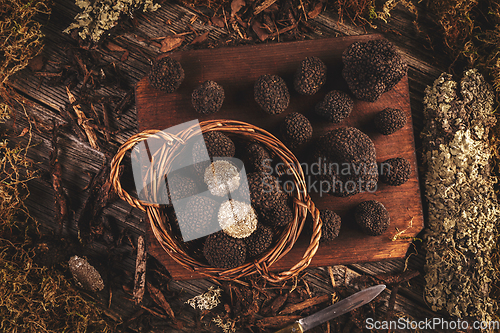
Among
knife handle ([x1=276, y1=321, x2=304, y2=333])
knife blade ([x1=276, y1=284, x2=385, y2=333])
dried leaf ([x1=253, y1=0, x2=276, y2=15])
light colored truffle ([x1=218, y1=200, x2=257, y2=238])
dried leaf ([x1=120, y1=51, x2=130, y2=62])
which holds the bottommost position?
knife handle ([x1=276, y1=321, x2=304, y2=333])

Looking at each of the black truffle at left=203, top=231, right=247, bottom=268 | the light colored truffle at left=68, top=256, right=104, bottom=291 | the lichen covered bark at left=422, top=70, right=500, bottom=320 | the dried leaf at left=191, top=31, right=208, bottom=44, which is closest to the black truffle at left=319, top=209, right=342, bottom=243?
the black truffle at left=203, top=231, right=247, bottom=268

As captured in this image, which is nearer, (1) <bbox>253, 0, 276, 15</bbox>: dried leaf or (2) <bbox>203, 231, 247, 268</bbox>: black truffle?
(2) <bbox>203, 231, 247, 268</bbox>: black truffle

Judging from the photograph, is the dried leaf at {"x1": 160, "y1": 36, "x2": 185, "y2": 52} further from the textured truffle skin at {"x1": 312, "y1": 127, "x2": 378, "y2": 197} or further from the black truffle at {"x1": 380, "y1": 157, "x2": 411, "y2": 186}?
the black truffle at {"x1": 380, "y1": 157, "x2": 411, "y2": 186}

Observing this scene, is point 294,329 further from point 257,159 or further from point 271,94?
point 271,94

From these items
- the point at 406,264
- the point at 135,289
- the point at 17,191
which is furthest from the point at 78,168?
the point at 406,264

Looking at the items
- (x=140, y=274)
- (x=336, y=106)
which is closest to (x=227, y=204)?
(x=336, y=106)

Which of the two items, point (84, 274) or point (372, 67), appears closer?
point (372, 67)

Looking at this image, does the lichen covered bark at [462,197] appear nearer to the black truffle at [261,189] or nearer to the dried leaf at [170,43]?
the black truffle at [261,189]
